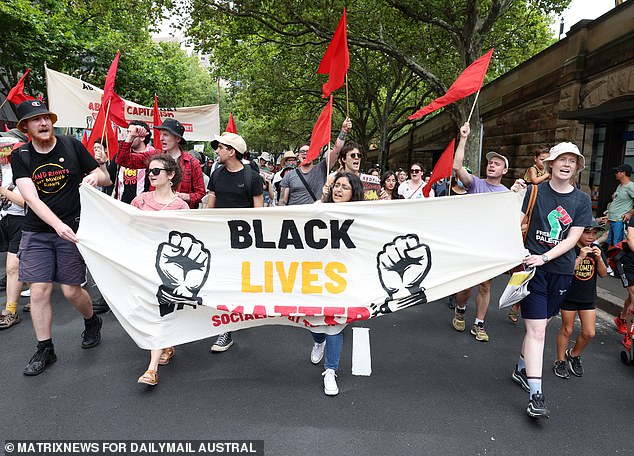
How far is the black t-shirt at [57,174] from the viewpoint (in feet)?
11.5

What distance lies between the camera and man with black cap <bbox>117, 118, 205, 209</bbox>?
15.1ft

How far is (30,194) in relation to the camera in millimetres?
3455

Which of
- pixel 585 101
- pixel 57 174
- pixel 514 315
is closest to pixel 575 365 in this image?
pixel 514 315

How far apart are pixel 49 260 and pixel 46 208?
447 mm

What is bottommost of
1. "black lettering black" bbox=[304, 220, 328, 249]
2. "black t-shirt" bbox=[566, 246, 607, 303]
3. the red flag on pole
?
"black t-shirt" bbox=[566, 246, 607, 303]

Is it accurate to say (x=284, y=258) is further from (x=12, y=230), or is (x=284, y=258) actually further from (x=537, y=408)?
(x=12, y=230)

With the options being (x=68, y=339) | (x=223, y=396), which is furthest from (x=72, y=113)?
(x=223, y=396)

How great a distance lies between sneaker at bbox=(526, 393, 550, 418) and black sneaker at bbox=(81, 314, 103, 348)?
3.60m

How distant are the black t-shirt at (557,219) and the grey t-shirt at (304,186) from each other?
93.6 inches

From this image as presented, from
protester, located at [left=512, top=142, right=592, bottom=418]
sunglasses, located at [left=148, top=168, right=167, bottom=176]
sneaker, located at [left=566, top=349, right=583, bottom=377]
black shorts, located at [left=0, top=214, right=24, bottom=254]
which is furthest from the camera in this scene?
black shorts, located at [left=0, top=214, right=24, bottom=254]

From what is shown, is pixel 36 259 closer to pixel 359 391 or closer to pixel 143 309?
pixel 143 309

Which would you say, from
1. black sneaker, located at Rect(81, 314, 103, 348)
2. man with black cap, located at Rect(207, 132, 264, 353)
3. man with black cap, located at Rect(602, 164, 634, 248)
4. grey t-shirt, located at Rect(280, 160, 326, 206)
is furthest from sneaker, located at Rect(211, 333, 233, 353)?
man with black cap, located at Rect(602, 164, 634, 248)

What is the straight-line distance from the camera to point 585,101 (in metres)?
10.2

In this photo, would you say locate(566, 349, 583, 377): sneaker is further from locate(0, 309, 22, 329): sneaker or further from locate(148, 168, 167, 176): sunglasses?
locate(0, 309, 22, 329): sneaker
